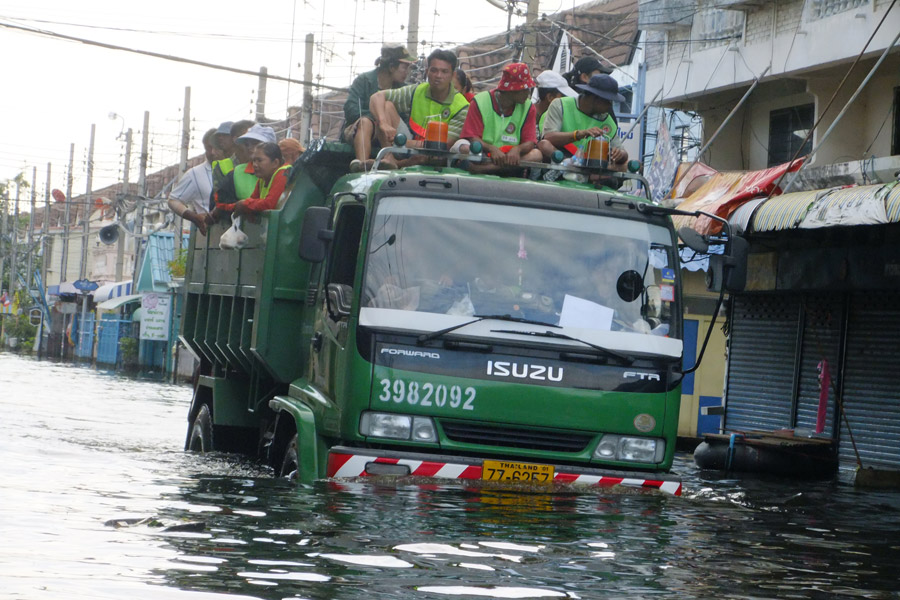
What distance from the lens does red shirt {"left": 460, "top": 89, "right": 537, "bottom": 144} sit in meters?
9.73

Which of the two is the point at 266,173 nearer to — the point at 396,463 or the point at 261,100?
the point at 396,463

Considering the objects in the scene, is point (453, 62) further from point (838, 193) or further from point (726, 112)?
point (726, 112)

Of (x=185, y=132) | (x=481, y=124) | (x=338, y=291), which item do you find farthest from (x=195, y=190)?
(x=185, y=132)

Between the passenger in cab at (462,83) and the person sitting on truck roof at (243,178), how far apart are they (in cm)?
164

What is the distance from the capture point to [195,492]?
364 inches

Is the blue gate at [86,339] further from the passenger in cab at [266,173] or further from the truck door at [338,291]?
the truck door at [338,291]

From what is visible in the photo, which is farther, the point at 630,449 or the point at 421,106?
the point at 421,106

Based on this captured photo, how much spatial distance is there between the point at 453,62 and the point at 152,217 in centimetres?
6247

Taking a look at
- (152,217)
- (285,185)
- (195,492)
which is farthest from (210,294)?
(152,217)

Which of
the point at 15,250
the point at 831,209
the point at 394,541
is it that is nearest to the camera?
the point at 394,541

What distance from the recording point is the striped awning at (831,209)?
46.0ft

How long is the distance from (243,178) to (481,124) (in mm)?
2764

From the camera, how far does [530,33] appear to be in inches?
939

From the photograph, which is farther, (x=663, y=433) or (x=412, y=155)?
(x=412, y=155)
